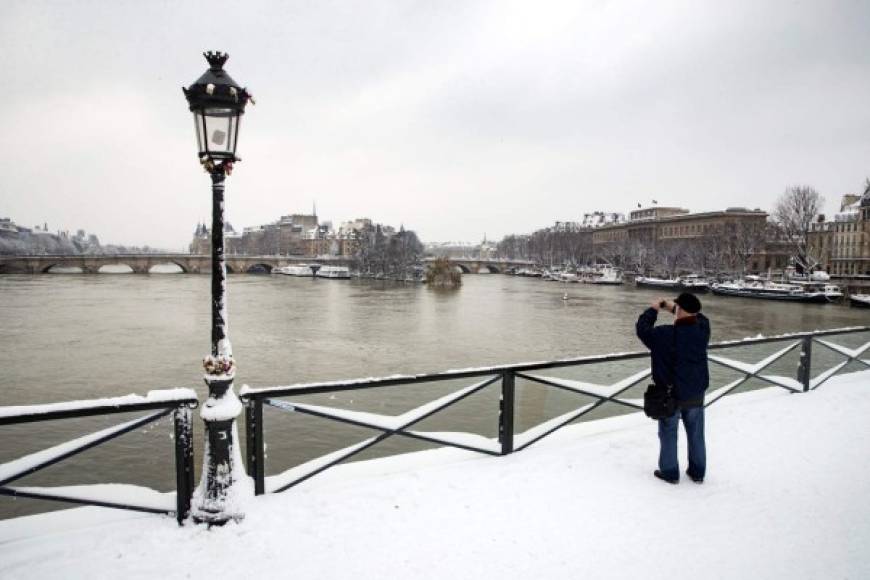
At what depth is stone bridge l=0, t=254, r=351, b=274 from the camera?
253 ft

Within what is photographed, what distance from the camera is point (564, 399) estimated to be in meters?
13.1

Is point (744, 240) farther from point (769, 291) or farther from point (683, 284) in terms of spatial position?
point (769, 291)

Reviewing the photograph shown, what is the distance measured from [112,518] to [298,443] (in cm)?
603

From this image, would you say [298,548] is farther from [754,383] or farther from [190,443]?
[754,383]

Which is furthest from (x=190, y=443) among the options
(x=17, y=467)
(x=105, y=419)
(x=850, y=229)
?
(x=850, y=229)

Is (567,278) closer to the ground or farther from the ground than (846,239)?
closer to the ground

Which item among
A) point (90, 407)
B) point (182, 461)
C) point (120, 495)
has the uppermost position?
point (90, 407)

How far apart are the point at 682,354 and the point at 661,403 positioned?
46cm

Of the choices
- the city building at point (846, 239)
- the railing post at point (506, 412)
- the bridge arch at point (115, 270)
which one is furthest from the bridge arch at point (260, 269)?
the railing post at point (506, 412)

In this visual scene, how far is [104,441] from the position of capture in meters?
3.86

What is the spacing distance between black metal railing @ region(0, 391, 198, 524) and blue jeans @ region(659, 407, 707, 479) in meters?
3.95

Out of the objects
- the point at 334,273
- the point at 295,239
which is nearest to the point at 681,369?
the point at 334,273

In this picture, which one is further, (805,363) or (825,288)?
(825,288)

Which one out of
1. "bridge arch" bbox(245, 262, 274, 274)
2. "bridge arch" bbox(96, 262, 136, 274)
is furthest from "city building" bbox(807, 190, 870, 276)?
"bridge arch" bbox(96, 262, 136, 274)
